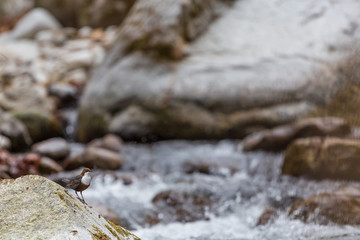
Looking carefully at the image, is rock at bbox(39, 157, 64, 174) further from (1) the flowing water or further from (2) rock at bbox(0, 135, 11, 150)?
(2) rock at bbox(0, 135, 11, 150)

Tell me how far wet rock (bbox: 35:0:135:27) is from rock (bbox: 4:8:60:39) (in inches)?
26.3

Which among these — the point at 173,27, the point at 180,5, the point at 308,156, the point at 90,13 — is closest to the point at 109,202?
the point at 308,156

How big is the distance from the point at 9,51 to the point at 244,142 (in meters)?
11.2

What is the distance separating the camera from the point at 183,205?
3.95 metres

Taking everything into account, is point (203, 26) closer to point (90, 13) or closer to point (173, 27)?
point (173, 27)

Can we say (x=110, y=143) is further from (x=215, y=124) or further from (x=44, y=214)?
(x=44, y=214)

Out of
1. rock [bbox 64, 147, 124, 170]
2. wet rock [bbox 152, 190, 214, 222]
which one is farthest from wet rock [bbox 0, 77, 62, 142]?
wet rock [bbox 152, 190, 214, 222]

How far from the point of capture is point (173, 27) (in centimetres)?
716

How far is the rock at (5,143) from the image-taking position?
5973 millimetres

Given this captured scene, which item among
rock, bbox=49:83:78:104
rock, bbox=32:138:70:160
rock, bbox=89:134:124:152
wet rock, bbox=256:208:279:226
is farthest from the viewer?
rock, bbox=49:83:78:104

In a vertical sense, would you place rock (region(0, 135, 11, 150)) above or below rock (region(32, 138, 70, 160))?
above

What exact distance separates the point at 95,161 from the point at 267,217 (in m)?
2.64

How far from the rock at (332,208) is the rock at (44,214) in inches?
78.9

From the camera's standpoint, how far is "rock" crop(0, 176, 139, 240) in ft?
4.93
